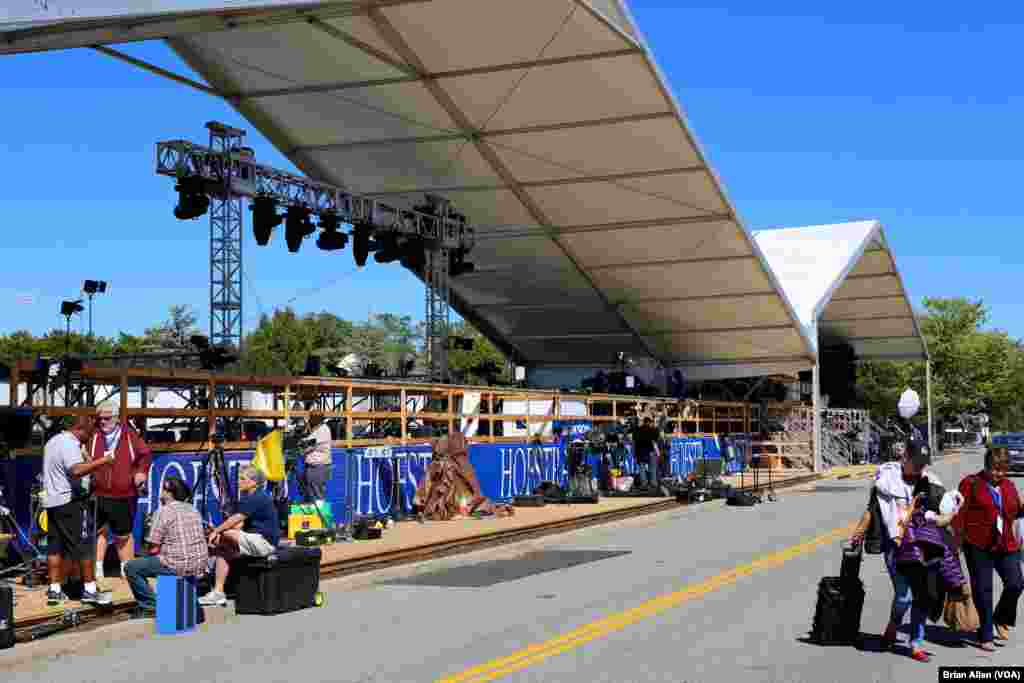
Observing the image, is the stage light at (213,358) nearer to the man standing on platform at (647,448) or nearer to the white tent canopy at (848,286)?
the man standing on platform at (647,448)

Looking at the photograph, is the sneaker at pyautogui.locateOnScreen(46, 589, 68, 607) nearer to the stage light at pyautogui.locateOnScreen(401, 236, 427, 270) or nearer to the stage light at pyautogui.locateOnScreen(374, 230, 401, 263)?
the stage light at pyautogui.locateOnScreen(374, 230, 401, 263)

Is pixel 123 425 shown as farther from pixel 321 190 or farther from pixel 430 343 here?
pixel 430 343

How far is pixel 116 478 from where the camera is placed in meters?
12.5

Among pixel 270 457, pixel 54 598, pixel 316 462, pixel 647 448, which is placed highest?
pixel 270 457

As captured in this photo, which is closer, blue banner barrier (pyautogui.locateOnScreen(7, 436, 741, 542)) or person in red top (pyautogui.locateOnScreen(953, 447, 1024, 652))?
person in red top (pyautogui.locateOnScreen(953, 447, 1024, 652))

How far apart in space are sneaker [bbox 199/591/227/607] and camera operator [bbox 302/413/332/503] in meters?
5.48

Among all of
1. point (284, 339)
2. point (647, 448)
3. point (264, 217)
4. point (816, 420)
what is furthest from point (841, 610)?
point (284, 339)

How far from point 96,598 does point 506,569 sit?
18.1ft

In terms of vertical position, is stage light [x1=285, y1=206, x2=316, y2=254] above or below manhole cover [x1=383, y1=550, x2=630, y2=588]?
above

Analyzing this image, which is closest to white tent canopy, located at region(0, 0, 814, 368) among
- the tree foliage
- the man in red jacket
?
the man in red jacket

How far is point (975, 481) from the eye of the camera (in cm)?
946

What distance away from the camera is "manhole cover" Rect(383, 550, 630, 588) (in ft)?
46.4

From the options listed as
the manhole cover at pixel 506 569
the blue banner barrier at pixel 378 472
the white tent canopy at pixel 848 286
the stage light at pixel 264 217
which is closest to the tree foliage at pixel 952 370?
the white tent canopy at pixel 848 286

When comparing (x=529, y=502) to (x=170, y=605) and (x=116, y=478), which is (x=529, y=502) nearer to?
(x=116, y=478)
